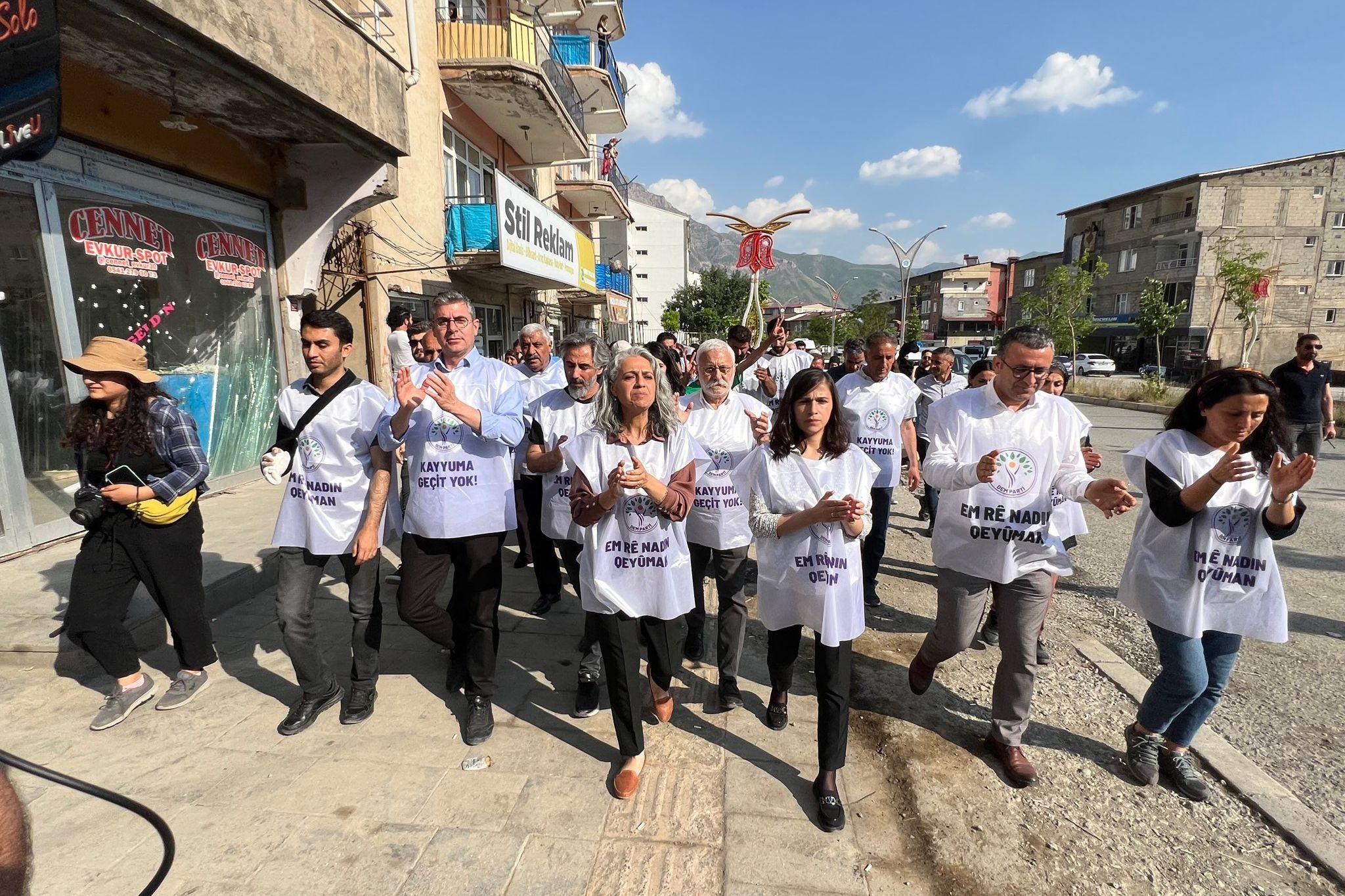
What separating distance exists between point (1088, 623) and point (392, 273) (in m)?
9.83

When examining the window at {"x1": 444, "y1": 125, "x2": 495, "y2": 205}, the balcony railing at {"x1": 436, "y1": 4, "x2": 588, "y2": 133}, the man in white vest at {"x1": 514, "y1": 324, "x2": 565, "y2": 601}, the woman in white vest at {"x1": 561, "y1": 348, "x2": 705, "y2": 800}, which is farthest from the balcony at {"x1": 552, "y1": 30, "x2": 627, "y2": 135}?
the woman in white vest at {"x1": 561, "y1": 348, "x2": 705, "y2": 800}

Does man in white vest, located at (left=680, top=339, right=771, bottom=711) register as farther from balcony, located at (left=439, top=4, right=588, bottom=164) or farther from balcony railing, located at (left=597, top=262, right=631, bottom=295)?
balcony railing, located at (left=597, top=262, right=631, bottom=295)

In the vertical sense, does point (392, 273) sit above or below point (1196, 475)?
above

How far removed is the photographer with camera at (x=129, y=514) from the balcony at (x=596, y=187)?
17.0 m

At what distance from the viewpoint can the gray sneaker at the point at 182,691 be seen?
335cm

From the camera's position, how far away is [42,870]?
2.27 metres

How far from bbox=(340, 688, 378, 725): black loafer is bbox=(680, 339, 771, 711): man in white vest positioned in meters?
1.74

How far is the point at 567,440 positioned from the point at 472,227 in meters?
9.22

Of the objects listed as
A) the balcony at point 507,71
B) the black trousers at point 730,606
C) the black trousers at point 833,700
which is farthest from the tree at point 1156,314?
the black trousers at point 833,700

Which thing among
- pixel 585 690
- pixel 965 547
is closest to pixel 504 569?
pixel 585 690

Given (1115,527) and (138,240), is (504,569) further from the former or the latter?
(1115,527)

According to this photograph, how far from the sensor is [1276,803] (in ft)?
8.73

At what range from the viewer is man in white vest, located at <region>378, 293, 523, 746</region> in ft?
10.1

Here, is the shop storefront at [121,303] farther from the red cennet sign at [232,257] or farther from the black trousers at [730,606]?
the black trousers at [730,606]
